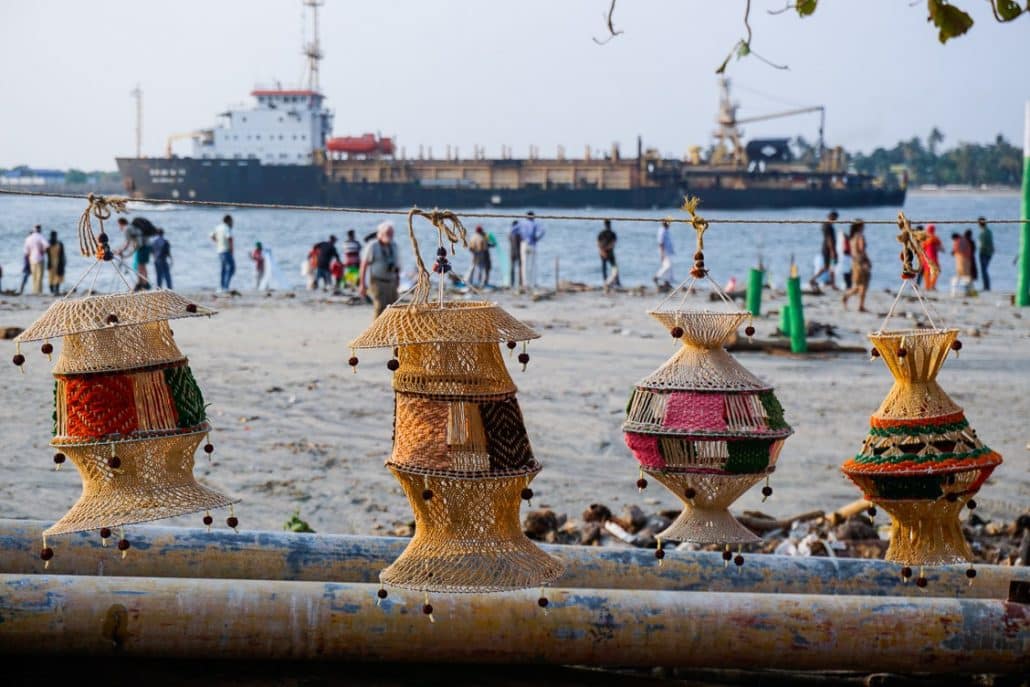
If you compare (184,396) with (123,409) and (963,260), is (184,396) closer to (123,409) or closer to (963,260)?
(123,409)

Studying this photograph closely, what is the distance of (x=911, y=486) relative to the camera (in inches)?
170

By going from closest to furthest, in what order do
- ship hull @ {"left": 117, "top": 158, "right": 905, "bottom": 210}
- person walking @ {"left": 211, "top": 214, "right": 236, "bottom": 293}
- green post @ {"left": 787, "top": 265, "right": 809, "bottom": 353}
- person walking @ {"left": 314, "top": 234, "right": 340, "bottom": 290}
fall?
1. green post @ {"left": 787, "top": 265, "right": 809, "bottom": 353}
2. person walking @ {"left": 211, "top": 214, "right": 236, "bottom": 293}
3. person walking @ {"left": 314, "top": 234, "right": 340, "bottom": 290}
4. ship hull @ {"left": 117, "top": 158, "right": 905, "bottom": 210}

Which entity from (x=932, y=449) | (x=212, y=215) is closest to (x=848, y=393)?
(x=932, y=449)

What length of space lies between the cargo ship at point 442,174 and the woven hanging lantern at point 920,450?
78.5 metres

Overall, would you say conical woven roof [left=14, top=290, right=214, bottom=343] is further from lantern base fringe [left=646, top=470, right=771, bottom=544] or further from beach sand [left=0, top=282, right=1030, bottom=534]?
beach sand [left=0, top=282, right=1030, bottom=534]

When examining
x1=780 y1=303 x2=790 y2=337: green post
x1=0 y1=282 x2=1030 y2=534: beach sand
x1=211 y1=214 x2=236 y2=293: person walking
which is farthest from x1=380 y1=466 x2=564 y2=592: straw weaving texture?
x1=211 y1=214 x2=236 y2=293: person walking

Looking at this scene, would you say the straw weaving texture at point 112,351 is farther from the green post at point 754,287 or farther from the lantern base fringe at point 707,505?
the green post at point 754,287

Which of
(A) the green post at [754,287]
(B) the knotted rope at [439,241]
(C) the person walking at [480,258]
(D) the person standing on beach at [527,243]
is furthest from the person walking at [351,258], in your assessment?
(B) the knotted rope at [439,241]

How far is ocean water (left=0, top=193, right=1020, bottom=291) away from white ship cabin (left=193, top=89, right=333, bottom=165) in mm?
4807

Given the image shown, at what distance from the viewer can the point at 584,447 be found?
410 inches

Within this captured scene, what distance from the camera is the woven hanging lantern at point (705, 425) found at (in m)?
4.27

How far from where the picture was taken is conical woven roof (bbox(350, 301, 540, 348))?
3.91m

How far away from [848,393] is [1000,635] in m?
8.12

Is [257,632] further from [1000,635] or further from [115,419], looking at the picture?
[1000,635]
